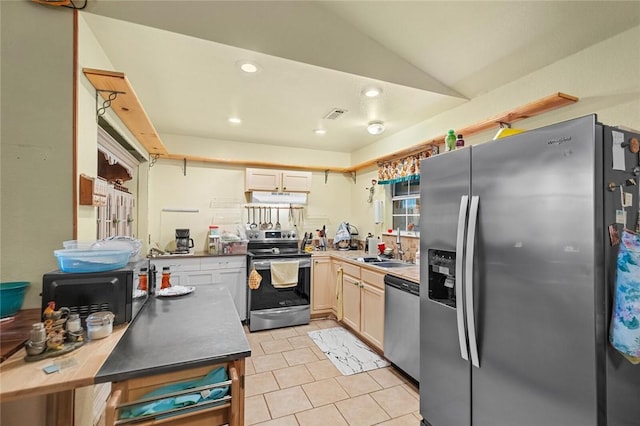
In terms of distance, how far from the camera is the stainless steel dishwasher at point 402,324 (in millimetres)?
2301

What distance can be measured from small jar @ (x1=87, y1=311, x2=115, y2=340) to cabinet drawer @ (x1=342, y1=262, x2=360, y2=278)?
2.44 meters

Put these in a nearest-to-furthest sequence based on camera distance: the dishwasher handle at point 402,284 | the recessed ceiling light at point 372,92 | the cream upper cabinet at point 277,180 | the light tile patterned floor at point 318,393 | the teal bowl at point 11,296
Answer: the teal bowl at point 11,296
the light tile patterned floor at point 318,393
the dishwasher handle at point 402,284
the recessed ceiling light at point 372,92
the cream upper cabinet at point 277,180

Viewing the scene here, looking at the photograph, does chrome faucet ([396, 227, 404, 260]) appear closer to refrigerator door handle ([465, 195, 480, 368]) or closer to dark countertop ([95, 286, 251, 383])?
refrigerator door handle ([465, 195, 480, 368])

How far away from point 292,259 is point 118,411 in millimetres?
2752

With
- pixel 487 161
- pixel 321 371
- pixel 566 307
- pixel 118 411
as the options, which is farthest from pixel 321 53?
pixel 321 371

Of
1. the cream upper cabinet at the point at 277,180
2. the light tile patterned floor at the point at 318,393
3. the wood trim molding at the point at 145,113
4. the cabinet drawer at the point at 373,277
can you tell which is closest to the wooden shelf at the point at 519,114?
the wood trim molding at the point at 145,113

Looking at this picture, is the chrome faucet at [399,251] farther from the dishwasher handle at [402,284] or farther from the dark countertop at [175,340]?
the dark countertop at [175,340]

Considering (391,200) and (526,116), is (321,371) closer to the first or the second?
(391,200)

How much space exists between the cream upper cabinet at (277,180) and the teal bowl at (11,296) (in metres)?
2.81

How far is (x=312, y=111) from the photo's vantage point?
3.00 meters

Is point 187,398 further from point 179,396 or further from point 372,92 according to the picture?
point 372,92

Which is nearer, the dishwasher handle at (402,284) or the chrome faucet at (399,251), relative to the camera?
the dishwasher handle at (402,284)

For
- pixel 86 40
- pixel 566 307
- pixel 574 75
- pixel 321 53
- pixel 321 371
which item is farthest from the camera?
→ pixel 321 371

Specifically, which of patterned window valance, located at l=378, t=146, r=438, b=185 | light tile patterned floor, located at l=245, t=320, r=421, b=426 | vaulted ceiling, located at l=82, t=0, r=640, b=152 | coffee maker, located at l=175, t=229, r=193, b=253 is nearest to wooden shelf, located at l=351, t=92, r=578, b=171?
patterned window valance, located at l=378, t=146, r=438, b=185
